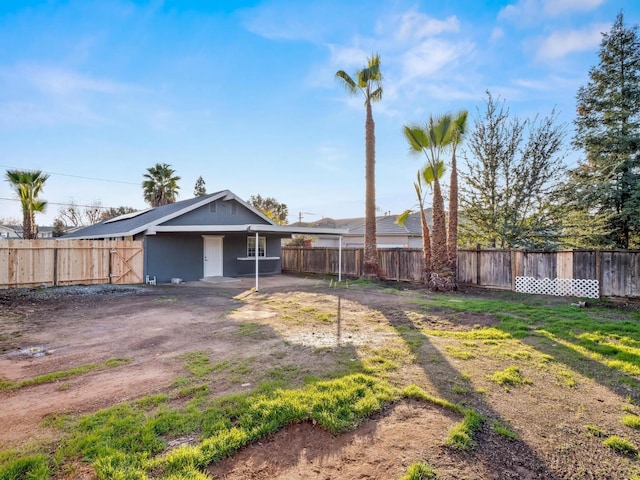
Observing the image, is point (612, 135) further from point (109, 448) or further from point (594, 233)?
point (109, 448)

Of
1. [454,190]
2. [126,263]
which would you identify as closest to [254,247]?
[126,263]

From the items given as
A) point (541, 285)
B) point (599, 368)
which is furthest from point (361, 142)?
point (599, 368)

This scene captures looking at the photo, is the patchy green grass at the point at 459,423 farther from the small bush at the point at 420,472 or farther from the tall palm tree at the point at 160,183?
the tall palm tree at the point at 160,183

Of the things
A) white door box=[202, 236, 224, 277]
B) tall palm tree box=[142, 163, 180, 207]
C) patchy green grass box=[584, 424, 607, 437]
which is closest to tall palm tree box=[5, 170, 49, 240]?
Result: tall palm tree box=[142, 163, 180, 207]

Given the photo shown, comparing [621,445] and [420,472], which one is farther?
[621,445]

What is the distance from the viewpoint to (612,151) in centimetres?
1297

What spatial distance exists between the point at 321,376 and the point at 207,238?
521 inches

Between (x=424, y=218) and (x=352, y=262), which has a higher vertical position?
(x=424, y=218)

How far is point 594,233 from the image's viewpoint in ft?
40.7

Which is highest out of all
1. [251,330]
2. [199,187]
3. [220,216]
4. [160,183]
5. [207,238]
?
[199,187]

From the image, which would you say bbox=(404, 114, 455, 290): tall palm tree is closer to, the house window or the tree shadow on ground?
the tree shadow on ground

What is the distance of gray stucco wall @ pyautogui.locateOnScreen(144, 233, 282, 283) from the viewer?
1405 cm

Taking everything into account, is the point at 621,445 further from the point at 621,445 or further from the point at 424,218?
the point at 424,218

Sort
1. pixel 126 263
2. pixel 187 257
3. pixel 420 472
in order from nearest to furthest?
pixel 420 472, pixel 126 263, pixel 187 257
